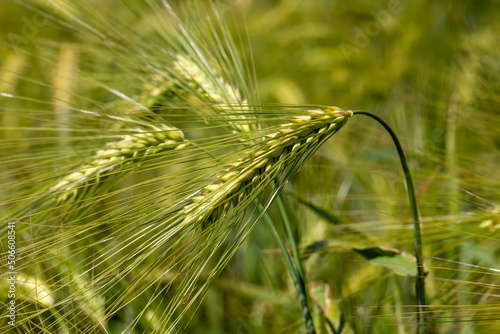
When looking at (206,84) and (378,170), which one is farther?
(378,170)

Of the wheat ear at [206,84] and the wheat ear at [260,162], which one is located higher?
the wheat ear at [206,84]

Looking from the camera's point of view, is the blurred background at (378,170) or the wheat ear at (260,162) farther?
the blurred background at (378,170)

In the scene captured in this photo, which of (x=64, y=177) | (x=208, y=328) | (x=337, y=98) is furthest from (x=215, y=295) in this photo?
(x=337, y=98)

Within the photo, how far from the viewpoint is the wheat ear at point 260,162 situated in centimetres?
48

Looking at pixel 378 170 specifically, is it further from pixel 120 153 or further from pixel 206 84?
pixel 120 153

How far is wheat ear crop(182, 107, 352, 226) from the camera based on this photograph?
0.48 metres

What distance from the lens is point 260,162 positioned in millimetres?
505

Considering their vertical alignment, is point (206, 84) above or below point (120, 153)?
above

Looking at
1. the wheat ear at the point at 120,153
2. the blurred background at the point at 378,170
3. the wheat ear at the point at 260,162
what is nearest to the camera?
the wheat ear at the point at 260,162

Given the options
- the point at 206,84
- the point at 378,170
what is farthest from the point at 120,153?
the point at 378,170

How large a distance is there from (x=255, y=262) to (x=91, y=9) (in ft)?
2.59

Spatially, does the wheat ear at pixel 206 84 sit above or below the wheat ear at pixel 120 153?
above

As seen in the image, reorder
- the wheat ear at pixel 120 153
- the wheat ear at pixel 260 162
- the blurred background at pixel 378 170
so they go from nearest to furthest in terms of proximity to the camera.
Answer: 1. the wheat ear at pixel 260 162
2. the wheat ear at pixel 120 153
3. the blurred background at pixel 378 170

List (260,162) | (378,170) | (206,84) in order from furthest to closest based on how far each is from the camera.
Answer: (378,170) → (206,84) → (260,162)
